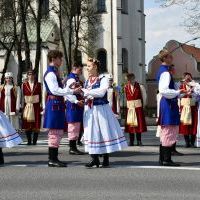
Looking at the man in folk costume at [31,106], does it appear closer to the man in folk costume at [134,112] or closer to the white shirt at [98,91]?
the man in folk costume at [134,112]

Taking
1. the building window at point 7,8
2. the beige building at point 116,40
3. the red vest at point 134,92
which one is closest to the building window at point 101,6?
the beige building at point 116,40

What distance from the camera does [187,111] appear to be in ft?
52.1

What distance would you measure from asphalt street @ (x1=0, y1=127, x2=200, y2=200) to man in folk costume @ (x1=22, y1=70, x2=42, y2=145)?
3880 millimetres

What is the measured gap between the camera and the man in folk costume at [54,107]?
11.2 meters

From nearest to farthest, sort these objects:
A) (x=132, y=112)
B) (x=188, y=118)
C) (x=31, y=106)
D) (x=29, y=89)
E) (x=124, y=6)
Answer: (x=188, y=118) → (x=132, y=112) → (x=29, y=89) → (x=31, y=106) → (x=124, y=6)

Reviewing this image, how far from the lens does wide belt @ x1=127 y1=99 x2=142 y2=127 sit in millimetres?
16406

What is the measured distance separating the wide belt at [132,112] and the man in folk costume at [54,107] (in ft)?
17.0

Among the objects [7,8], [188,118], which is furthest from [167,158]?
[7,8]

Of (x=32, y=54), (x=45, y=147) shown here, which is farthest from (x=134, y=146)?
(x=32, y=54)

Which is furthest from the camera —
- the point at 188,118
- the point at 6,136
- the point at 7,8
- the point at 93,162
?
the point at 7,8

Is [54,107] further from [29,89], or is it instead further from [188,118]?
[29,89]

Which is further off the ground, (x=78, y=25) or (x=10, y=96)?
(x=78, y=25)

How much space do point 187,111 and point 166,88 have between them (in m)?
4.93

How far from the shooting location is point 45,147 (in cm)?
1588
